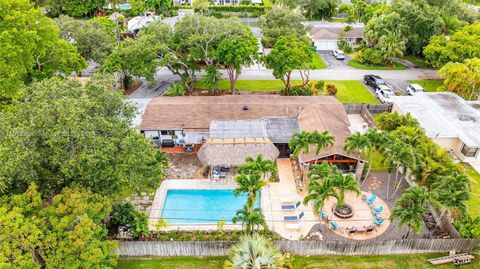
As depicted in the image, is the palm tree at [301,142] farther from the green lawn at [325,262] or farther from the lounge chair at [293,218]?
the green lawn at [325,262]

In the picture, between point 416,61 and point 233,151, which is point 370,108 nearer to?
point 233,151

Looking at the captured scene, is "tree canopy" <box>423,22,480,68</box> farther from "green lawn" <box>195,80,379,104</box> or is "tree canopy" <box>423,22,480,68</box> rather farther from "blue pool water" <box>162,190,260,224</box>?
"blue pool water" <box>162,190,260,224</box>

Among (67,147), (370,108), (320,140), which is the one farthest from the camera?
(370,108)

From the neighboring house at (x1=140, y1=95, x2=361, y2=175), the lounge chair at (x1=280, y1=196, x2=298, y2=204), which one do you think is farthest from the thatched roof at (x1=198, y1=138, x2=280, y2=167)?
the lounge chair at (x1=280, y1=196, x2=298, y2=204)

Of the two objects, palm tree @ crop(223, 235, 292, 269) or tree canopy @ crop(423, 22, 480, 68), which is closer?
palm tree @ crop(223, 235, 292, 269)

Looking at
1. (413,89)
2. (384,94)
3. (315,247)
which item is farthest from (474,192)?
(413,89)

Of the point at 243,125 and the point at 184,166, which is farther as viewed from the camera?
the point at 243,125

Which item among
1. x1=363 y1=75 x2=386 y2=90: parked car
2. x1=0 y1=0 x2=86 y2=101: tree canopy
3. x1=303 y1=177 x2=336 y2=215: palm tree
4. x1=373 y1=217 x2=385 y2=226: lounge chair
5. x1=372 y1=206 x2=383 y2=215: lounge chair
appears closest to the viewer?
x1=303 y1=177 x2=336 y2=215: palm tree
